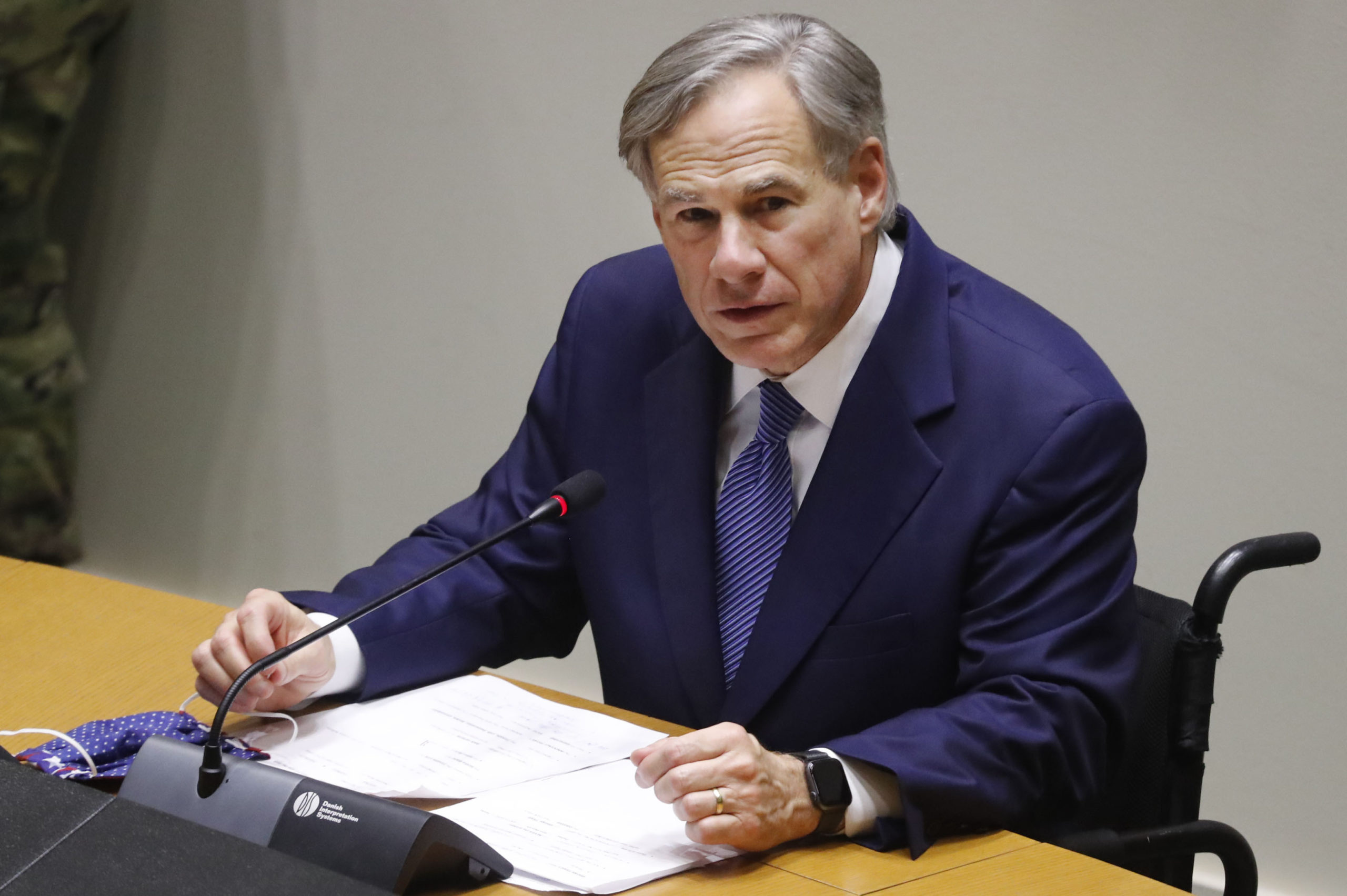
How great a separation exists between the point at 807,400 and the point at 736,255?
210mm

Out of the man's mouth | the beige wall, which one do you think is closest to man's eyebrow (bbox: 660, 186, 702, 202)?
the man's mouth

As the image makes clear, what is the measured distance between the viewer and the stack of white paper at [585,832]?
1187 millimetres

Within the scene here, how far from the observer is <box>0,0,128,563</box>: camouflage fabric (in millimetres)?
3436

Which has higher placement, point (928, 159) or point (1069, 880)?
point (928, 159)

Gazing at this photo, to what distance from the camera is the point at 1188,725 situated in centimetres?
152

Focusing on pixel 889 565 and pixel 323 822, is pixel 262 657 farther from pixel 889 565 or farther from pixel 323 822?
pixel 889 565

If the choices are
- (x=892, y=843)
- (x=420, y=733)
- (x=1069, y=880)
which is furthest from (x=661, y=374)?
(x=1069, y=880)

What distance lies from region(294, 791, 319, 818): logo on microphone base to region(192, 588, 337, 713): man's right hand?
322 mm

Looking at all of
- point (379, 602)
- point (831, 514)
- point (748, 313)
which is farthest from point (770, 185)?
point (379, 602)

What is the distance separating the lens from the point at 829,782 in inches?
49.9

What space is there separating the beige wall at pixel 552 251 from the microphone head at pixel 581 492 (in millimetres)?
1383

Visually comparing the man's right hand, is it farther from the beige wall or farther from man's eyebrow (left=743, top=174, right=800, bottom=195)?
the beige wall

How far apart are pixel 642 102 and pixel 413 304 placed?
6.38 ft

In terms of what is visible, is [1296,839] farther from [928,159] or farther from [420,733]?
[420,733]
